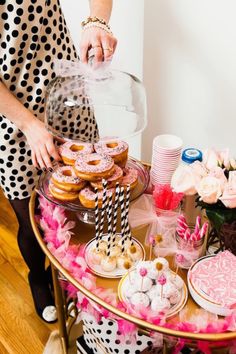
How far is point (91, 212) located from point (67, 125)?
26 centimetres

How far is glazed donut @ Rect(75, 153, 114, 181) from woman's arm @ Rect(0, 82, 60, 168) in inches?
3.2

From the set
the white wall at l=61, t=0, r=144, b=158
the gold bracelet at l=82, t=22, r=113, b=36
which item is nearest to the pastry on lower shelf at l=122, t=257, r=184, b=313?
the gold bracelet at l=82, t=22, r=113, b=36

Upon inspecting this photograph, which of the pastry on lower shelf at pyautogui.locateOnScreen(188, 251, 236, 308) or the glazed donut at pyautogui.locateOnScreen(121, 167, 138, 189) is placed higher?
the glazed donut at pyautogui.locateOnScreen(121, 167, 138, 189)

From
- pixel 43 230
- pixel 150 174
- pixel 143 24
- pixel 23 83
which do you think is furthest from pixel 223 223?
pixel 143 24

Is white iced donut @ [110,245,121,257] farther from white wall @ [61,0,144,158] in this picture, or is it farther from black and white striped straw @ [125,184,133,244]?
white wall @ [61,0,144,158]

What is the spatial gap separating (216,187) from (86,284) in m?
0.36

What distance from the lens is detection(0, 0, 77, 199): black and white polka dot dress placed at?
1.15m

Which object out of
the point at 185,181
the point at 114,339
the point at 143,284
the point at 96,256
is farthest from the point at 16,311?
the point at 185,181

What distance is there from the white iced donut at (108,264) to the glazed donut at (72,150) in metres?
0.28

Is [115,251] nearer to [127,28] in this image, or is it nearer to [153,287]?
[153,287]

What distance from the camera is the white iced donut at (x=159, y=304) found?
0.95 m

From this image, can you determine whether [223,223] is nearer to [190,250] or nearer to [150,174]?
[190,250]

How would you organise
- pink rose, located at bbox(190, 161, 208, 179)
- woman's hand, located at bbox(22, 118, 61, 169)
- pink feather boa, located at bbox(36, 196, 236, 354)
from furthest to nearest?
1. woman's hand, located at bbox(22, 118, 61, 169)
2. pink rose, located at bbox(190, 161, 208, 179)
3. pink feather boa, located at bbox(36, 196, 236, 354)

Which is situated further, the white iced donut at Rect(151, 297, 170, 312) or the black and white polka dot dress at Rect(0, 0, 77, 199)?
the black and white polka dot dress at Rect(0, 0, 77, 199)
